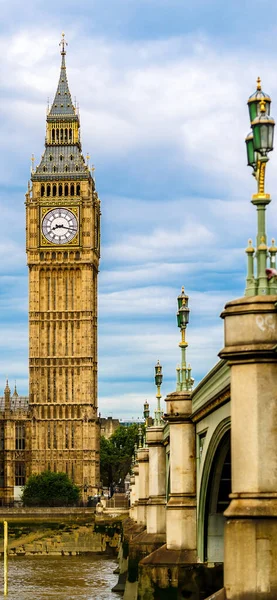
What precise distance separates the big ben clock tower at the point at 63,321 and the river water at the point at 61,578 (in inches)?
1212

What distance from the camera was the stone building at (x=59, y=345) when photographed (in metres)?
139

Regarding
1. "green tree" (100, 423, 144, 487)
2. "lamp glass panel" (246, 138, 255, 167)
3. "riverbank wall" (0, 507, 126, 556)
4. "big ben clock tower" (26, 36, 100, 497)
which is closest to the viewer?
"lamp glass panel" (246, 138, 255, 167)

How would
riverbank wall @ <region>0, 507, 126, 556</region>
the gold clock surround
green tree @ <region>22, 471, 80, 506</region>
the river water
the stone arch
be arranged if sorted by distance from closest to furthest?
the stone arch < the river water < riverbank wall @ <region>0, 507, 126, 556</region> < green tree @ <region>22, 471, 80, 506</region> < the gold clock surround

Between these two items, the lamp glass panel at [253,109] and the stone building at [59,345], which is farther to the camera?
the stone building at [59,345]

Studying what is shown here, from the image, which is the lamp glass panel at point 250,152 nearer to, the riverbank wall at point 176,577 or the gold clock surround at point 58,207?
the riverbank wall at point 176,577

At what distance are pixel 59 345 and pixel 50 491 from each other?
51.9 ft

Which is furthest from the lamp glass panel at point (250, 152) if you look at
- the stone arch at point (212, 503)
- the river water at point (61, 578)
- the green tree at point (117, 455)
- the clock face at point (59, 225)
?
the green tree at point (117, 455)

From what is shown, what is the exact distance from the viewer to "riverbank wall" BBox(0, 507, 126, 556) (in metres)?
112

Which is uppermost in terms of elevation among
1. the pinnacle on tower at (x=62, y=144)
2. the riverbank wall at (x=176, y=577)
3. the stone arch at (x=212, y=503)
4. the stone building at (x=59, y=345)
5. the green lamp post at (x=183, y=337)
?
the pinnacle on tower at (x=62, y=144)

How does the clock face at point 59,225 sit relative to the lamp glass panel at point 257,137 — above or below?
above

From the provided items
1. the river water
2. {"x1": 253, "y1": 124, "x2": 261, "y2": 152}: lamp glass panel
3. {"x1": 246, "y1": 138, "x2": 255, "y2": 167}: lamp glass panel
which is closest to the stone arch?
{"x1": 246, "y1": 138, "x2": 255, "y2": 167}: lamp glass panel

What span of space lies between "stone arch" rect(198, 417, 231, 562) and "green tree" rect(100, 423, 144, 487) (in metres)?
140

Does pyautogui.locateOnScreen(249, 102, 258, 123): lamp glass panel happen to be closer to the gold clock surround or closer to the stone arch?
the stone arch

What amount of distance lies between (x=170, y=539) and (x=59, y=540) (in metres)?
82.1
